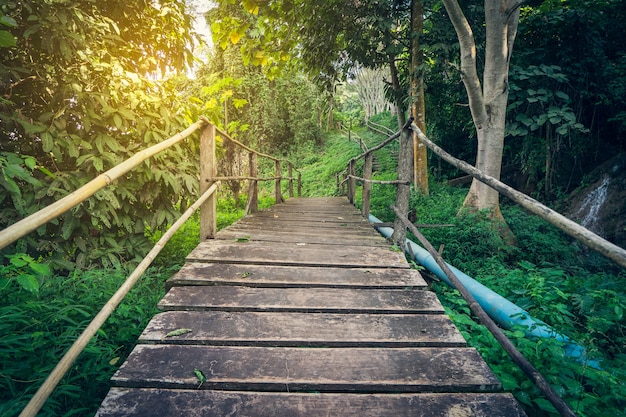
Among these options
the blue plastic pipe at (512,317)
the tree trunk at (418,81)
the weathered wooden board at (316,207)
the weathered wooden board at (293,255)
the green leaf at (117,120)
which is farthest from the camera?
the tree trunk at (418,81)

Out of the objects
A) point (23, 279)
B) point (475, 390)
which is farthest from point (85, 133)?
point (475, 390)

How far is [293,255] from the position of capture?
2775mm

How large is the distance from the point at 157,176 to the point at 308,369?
9.09 feet

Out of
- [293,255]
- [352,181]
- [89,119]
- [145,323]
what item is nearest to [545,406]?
[293,255]

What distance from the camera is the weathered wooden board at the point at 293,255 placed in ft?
8.38

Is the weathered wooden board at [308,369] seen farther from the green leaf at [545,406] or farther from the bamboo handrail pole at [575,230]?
the bamboo handrail pole at [575,230]

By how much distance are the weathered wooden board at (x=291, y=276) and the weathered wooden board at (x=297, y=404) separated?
0.88 m

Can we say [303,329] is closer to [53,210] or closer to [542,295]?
[53,210]

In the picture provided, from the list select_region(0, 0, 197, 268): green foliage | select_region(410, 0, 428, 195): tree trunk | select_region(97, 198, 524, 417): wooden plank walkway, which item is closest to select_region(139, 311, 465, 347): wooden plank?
select_region(97, 198, 524, 417): wooden plank walkway

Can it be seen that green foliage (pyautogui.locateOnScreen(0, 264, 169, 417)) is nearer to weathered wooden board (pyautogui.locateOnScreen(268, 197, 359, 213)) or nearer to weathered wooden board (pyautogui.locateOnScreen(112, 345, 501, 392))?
weathered wooden board (pyautogui.locateOnScreen(112, 345, 501, 392))

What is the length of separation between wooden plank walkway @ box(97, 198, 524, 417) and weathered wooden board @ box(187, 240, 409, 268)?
0.05 meters

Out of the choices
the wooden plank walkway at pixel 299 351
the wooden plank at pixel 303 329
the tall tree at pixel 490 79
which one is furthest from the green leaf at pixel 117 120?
the tall tree at pixel 490 79

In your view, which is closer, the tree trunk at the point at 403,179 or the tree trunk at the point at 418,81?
the tree trunk at the point at 403,179

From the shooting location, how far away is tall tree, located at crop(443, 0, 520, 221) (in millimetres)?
5980
